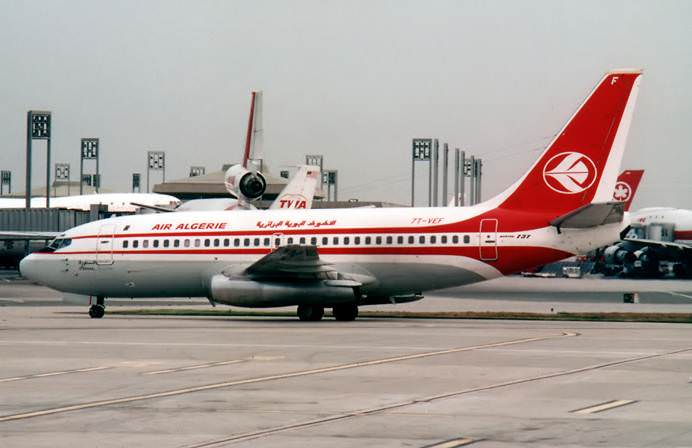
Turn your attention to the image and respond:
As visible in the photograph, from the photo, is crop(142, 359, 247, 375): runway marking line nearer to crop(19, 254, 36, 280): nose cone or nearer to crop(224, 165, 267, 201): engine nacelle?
crop(19, 254, 36, 280): nose cone

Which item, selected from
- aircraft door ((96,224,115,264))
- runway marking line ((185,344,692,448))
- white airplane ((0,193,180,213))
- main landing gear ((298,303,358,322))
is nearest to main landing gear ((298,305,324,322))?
main landing gear ((298,303,358,322))

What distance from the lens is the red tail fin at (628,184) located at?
8681 centimetres

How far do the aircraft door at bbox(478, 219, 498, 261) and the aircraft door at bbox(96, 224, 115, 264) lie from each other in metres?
12.4

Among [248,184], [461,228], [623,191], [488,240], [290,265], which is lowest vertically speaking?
[290,265]

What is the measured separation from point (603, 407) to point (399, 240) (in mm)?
20131

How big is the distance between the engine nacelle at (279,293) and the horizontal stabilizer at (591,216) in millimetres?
6749

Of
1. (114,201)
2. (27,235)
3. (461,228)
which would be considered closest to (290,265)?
(461,228)

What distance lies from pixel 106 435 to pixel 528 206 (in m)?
23.2

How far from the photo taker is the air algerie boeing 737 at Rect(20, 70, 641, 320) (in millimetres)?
33906

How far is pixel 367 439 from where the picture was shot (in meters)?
12.6

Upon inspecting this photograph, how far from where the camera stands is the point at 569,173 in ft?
113

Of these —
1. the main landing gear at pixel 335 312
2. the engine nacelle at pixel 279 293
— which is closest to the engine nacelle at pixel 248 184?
the main landing gear at pixel 335 312

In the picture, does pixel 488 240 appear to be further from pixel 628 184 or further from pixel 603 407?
Answer: pixel 628 184

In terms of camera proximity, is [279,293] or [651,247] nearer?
[279,293]
